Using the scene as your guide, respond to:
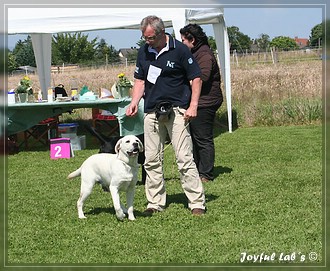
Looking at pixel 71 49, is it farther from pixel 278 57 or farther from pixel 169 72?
pixel 169 72

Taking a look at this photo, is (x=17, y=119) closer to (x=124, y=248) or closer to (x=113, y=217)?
(x=113, y=217)

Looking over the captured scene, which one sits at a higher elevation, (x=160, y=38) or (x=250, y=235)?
(x=160, y=38)

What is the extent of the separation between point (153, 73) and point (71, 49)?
3036 centimetres

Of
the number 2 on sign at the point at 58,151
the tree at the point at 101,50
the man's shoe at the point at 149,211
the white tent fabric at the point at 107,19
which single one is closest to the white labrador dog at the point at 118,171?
the man's shoe at the point at 149,211

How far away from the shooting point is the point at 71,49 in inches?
1358

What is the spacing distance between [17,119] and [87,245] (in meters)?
5.84

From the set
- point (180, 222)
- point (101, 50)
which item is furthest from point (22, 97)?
point (101, 50)

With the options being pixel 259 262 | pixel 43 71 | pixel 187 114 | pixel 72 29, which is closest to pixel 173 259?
pixel 259 262

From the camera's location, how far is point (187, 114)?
16.3ft

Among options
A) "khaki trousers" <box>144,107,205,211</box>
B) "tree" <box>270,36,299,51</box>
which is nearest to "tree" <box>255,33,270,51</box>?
"tree" <box>270,36,299,51</box>

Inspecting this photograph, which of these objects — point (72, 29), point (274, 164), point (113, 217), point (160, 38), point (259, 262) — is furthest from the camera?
point (72, 29)

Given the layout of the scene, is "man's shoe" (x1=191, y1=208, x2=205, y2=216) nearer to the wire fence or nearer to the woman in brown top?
the woman in brown top

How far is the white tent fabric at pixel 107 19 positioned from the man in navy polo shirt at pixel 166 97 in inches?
182

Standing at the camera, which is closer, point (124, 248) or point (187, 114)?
point (124, 248)
